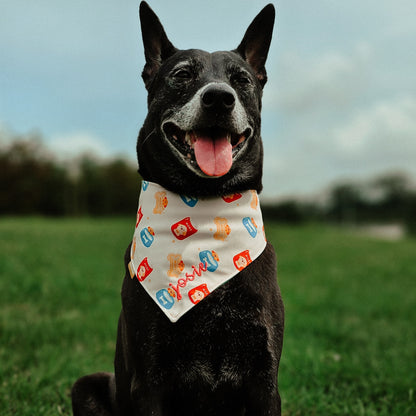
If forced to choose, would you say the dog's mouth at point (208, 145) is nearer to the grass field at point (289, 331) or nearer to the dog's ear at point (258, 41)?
the dog's ear at point (258, 41)

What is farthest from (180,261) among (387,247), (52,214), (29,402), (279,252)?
(52,214)

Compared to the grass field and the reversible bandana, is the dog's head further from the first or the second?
the grass field

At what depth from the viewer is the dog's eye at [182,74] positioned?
285 centimetres

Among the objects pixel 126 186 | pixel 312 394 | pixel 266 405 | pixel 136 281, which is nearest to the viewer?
pixel 266 405

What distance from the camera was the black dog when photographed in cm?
250

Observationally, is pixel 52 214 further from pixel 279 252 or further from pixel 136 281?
pixel 136 281

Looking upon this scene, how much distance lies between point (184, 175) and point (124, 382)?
1.21 m

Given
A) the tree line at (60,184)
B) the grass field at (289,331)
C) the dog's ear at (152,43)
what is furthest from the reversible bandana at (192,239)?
the tree line at (60,184)

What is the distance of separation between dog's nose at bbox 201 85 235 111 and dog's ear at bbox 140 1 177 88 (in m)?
0.68

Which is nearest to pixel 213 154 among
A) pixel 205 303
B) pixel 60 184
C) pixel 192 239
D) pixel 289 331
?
pixel 192 239

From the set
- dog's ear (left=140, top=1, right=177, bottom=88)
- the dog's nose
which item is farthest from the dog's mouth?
dog's ear (left=140, top=1, right=177, bottom=88)

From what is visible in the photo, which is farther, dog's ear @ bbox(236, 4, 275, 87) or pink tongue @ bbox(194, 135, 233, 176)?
dog's ear @ bbox(236, 4, 275, 87)

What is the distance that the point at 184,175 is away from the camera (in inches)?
109

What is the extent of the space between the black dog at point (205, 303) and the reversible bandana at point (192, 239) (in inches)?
2.3
